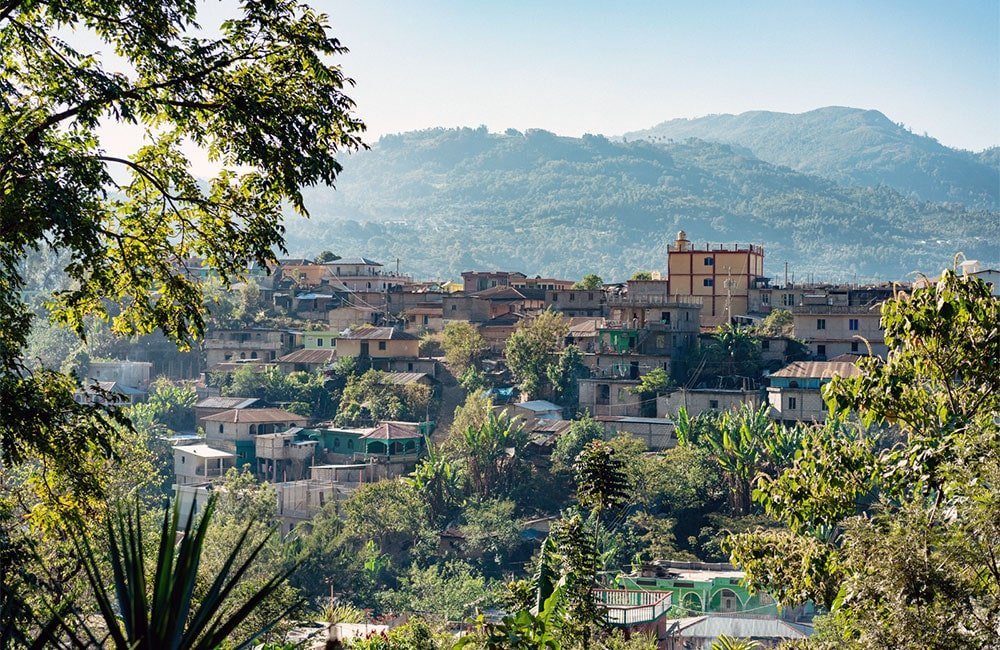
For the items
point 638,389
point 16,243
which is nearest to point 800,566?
point 16,243

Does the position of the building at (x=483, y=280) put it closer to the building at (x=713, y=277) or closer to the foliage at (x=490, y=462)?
the building at (x=713, y=277)

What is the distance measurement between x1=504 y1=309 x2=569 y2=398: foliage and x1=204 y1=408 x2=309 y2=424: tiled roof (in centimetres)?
802

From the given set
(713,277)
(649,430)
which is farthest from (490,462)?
(713,277)

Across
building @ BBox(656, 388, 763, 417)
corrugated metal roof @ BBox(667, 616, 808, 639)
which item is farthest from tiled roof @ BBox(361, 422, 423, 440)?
corrugated metal roof @ BBox(667, 616, 808, 639)

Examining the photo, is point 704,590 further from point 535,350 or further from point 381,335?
point 381,335

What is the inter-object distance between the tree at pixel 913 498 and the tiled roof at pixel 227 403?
39775mm

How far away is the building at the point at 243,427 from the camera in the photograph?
4312 centimetres

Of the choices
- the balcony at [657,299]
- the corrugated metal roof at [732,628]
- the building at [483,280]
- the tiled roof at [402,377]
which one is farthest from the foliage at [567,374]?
the corrugated metal roof at [732,628]

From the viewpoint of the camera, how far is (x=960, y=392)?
7812 millimetres

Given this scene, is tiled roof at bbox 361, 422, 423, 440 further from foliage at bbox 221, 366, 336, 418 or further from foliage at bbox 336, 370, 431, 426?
foliage at bbox 221, 366, 336, 418

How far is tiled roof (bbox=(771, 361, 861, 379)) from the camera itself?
37.9 metres

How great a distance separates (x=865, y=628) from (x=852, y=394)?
200 cm

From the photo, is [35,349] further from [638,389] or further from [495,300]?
[638,389]

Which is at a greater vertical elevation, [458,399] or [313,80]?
[313,80]
